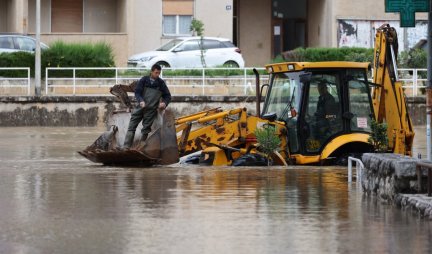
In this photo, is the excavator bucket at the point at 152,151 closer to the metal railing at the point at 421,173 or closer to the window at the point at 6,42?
the metal railing at the point at 421,173

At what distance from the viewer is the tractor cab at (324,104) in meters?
20.1

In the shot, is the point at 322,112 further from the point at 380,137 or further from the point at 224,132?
the point at 224,132

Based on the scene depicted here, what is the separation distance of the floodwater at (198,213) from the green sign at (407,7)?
2.61m

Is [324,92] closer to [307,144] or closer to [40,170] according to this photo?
[307,144]

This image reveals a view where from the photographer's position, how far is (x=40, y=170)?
19156 mm

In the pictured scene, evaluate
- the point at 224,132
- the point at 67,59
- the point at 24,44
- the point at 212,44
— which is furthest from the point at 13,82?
the point at 224,132

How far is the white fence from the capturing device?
1409 inches

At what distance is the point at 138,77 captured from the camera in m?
36.3

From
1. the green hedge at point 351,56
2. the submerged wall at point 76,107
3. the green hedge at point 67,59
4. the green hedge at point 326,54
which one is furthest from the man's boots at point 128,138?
the green hedge at point 326,54

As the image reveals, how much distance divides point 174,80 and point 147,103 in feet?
53.1

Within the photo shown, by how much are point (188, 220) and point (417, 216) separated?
2646mm

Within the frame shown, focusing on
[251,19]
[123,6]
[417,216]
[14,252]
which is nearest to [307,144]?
[417,216]

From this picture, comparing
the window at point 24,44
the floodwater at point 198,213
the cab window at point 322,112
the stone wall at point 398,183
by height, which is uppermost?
the window at point 24,44

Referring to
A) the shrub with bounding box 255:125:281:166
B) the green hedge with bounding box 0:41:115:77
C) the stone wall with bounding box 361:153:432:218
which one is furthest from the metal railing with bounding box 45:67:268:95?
the stone wall with bounding box 361:153:432:218
